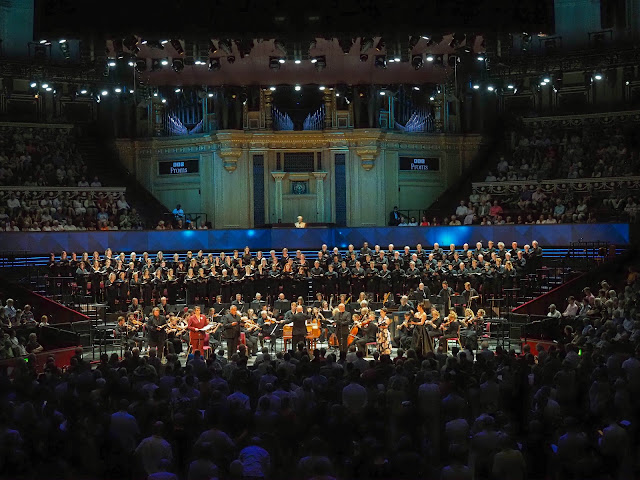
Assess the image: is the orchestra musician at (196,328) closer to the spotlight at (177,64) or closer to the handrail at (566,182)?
the spotlight at (177,64)

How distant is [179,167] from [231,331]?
15.2 metres

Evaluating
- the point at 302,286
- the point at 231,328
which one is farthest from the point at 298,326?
the point at 302,286

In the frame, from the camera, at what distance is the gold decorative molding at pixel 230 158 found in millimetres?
36812

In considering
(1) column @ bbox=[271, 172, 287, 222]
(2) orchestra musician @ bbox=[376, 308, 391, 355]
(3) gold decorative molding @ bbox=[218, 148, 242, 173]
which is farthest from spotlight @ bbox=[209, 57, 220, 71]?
(2) orchestra musician @ bbox=[376, 308, 391, 355]

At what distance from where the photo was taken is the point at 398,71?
3553cm

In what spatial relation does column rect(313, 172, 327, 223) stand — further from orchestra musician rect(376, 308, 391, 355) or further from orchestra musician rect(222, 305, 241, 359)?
orchestra musician rect(222, 305, 241, 359)

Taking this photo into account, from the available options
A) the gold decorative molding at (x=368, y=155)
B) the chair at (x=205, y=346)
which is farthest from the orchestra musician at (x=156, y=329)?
the gold decorative molding at (x=368, y=155)

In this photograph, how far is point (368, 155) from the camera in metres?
37.0

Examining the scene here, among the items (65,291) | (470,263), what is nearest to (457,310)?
(470,263)

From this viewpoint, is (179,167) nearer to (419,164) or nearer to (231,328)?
(419,164)

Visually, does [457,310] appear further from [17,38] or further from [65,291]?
[17,38]

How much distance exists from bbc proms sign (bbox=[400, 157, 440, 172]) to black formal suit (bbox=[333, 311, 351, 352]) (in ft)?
46.7

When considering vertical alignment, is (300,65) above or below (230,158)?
above

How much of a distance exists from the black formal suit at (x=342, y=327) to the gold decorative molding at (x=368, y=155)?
1299cm
